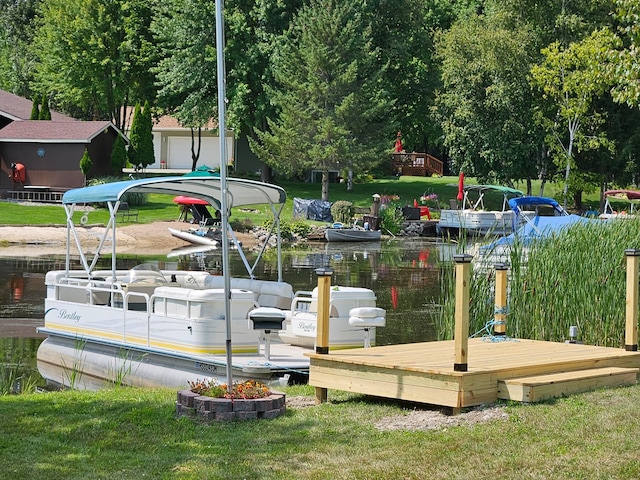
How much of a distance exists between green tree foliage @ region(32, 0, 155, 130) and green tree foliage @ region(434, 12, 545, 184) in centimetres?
1926

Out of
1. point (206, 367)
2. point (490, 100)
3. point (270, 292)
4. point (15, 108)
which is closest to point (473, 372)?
point (206, 367)

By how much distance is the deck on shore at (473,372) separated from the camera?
10.2 meters

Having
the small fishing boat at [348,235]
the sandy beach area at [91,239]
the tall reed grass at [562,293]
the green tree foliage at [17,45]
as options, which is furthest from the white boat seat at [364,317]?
the green tree foliage at [17,45]

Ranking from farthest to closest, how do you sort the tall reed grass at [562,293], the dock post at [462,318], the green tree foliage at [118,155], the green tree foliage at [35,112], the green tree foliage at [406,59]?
1. the green tree foliage at [406,59]
2. the green tree foliage at [35,112]
3. the green tree foliage at [118,155]
4. the tall reed grass at [562,293]
5. the dock post at [462,318]

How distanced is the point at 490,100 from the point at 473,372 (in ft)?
155

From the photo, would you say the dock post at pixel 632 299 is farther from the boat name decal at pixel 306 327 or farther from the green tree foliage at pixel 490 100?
the green tree foliage at pixel 490 100

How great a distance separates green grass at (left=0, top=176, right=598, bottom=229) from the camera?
156 ft

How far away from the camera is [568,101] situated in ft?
170

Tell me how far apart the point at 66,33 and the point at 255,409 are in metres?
60.8

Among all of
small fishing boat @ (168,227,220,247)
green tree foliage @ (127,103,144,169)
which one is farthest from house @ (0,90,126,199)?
small fishing boat @ (168,227,220,247)

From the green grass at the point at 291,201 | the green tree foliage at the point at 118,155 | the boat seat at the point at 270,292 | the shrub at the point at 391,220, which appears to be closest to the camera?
the boat seat at the point at 270,292

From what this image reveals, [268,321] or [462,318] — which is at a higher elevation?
[462,318]

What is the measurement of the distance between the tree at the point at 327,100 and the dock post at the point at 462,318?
44.4 m

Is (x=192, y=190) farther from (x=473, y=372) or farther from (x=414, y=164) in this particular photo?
(x=414, y=164)
